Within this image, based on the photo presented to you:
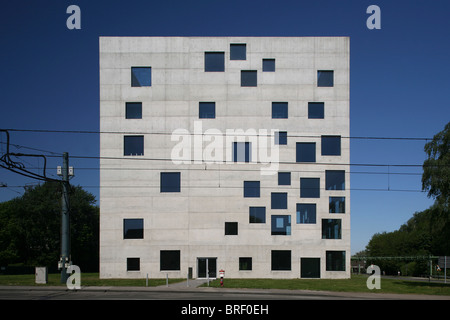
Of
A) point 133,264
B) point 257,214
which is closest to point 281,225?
point 257,214

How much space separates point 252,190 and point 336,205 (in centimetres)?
889

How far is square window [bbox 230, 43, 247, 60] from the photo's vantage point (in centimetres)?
4078

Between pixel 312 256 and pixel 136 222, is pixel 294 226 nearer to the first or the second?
pixel 312 256

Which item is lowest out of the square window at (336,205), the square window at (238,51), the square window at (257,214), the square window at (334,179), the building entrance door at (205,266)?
the building entrance door at (205,266)

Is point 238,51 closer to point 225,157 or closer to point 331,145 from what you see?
point 225,157

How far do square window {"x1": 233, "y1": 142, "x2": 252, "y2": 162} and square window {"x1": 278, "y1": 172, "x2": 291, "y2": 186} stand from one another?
3707 millimetres

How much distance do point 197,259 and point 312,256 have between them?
11.8 m

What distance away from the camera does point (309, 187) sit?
39.7m

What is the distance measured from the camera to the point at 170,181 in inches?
1569

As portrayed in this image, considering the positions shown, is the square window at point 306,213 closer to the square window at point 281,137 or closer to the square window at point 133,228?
the square window at point 281,137

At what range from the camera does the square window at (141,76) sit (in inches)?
1607

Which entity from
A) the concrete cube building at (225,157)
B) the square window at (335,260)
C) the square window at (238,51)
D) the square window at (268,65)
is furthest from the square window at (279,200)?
the square window at (238,51)

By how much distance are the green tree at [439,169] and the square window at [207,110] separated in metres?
20.7

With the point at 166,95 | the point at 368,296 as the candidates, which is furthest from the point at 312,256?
the point at 166,95
